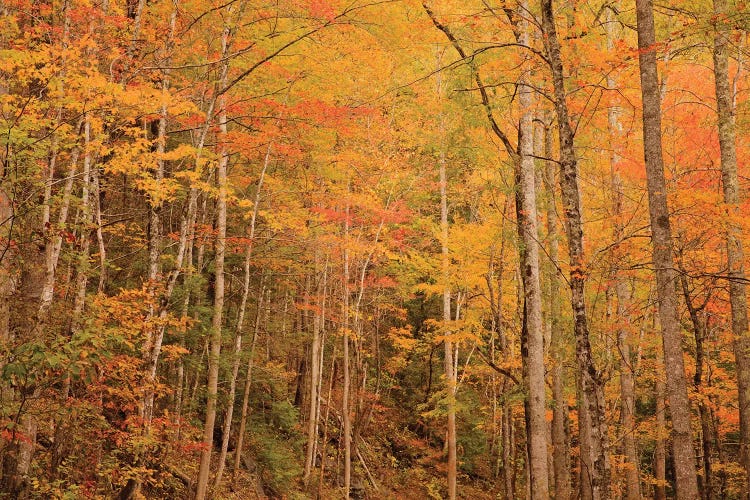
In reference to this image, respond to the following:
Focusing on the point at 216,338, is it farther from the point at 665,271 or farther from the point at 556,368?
the point at 665,271

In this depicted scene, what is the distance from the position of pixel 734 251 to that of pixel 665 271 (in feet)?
11.7

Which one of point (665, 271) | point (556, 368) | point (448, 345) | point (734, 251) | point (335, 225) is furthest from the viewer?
point (335, 225)

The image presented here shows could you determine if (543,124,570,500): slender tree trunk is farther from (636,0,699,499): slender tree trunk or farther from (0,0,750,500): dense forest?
(636,0,699,499): slender tree trunk

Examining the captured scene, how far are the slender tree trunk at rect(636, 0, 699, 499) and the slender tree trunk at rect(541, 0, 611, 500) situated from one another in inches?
36.7

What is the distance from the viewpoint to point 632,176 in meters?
15.7

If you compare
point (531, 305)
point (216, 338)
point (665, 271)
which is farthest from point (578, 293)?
point (216, 338)

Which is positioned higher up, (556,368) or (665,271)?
(665,271)

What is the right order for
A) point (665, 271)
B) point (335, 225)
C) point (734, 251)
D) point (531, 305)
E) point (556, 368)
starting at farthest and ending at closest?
point (335, 225)
point (556, 368)
point (734, 251)
point (531, 305)
point (665, 271)

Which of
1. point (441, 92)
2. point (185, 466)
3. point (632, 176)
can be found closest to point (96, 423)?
point (185, 466)

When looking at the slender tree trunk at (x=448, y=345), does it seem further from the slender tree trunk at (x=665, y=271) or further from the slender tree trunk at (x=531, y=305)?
the slender tree trunk at (x=665, y=271)

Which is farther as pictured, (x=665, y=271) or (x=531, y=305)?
(x=531, y=305)

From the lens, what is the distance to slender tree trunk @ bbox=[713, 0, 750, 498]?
9.00m

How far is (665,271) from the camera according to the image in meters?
6.95

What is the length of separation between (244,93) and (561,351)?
8.46 meters
